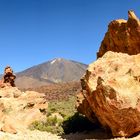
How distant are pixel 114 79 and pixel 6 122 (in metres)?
6.28

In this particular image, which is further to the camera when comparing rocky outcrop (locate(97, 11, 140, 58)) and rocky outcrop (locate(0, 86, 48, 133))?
rocky outcrop (locate(0, 86, 48, 133))

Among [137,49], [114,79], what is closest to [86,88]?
[114,79]

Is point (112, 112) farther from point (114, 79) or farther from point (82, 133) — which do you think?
point (82, 133)

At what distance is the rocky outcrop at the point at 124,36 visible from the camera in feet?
68.3

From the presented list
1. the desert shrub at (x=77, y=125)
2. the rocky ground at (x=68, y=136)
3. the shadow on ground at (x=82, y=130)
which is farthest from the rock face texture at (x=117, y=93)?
the desert shrub at (x=77, y=125)

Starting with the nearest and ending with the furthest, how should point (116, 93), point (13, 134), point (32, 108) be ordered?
point (116, 93) < point (13, 134) < point (32, 108)

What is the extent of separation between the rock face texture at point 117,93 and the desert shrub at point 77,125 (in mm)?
4066

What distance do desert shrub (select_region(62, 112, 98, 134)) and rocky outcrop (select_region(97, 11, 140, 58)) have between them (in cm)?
440

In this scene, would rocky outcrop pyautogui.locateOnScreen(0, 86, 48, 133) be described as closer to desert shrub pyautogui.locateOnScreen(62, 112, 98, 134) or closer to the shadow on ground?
desert shrub pyautogui.locateOnScreen(62, 112, 98, 134)

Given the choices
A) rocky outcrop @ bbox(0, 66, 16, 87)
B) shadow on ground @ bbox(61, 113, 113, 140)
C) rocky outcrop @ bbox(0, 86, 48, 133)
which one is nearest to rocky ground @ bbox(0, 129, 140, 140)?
shadow on ground @ bbox(61, 113, 113, 140)

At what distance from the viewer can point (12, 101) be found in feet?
90.2

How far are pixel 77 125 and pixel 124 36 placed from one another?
5786mm

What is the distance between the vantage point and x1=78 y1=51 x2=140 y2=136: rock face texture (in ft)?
53.5

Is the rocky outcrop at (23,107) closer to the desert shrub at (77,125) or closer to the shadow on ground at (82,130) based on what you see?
the desert shrub at (77,125)
